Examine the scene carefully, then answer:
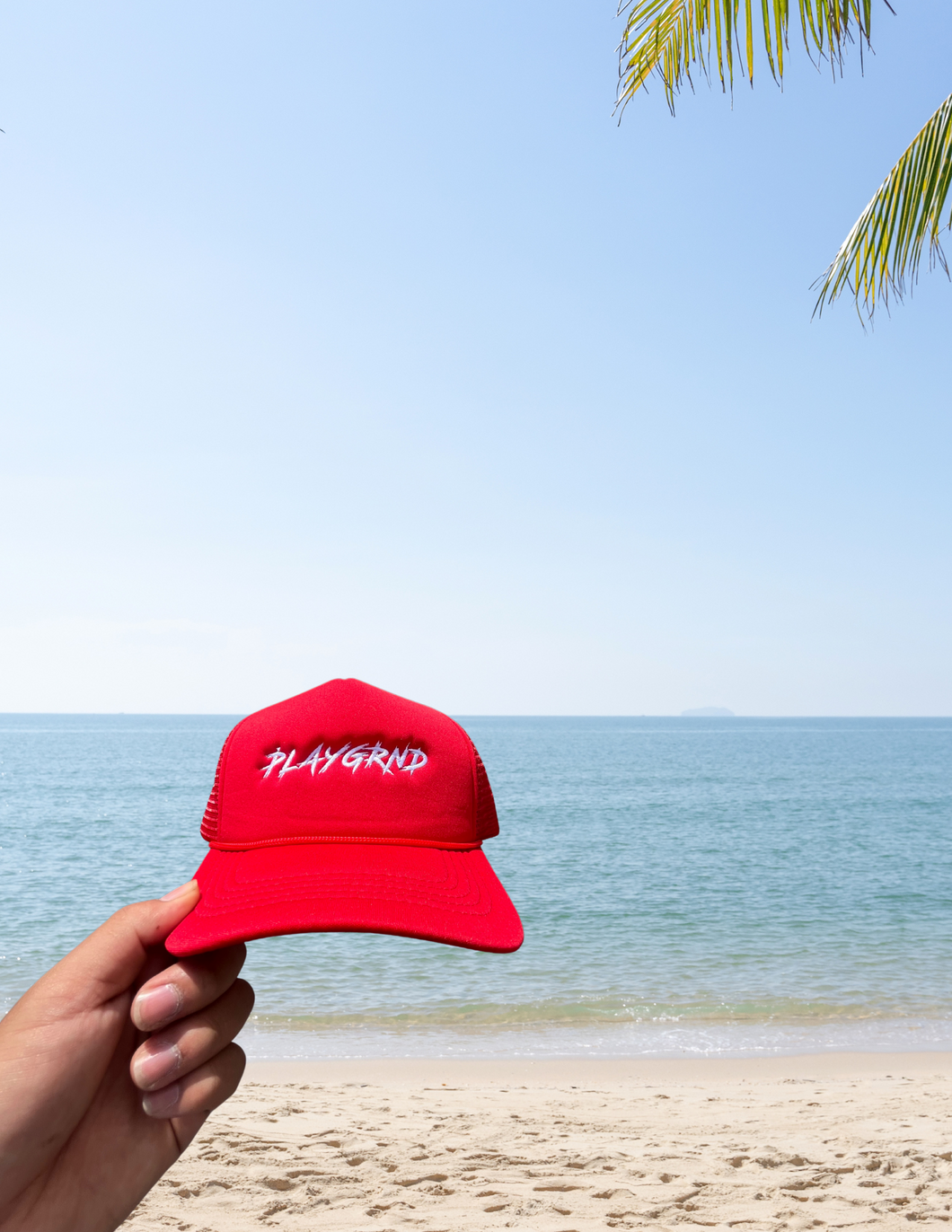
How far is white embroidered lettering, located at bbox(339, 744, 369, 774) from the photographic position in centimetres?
149

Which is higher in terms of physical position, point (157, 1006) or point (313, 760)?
point (313, 760)

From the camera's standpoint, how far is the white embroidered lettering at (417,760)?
4.99 ft

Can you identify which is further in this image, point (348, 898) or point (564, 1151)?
point (564, 1151)

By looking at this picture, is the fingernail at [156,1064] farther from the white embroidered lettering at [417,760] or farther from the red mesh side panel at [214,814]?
the white embroidered lettering at [417,760]

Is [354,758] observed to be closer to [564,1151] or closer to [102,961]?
[102,961]

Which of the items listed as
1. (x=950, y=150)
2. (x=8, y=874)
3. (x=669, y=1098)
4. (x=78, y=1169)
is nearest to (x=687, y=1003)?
(x=669, y=1098)

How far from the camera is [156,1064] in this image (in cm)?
133

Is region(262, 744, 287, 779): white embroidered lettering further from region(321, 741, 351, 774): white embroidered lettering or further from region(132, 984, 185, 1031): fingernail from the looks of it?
region(132, 984, 185, 1031): fingernail

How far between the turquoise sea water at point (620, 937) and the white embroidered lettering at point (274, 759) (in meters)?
7.90

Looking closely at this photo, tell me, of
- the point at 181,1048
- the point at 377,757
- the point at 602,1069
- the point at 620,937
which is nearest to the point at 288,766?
the point at 377,757

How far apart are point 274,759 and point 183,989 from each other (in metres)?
0.37

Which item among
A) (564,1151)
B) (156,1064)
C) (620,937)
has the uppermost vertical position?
(156,1064)

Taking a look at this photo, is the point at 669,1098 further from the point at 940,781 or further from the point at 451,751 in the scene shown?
the point at 940,781

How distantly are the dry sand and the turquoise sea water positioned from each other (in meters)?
1.06
